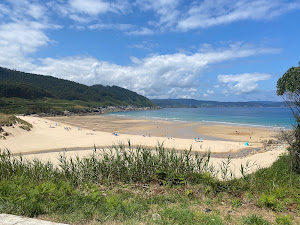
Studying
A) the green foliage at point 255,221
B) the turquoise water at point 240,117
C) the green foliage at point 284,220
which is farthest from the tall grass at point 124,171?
the turquoise water at point 240,117

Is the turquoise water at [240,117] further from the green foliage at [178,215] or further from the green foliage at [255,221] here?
the green foliage at [178,215]

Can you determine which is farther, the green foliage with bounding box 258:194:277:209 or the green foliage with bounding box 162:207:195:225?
the green foliage with bounding box 258:194:277:209

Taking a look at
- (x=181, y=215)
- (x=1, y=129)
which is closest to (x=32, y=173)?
(x=181, y=215)

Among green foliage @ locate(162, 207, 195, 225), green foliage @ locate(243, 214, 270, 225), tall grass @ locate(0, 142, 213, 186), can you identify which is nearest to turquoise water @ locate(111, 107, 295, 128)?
tall grass @ locate(0, 142, 213, 186)

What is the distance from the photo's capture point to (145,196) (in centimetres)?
543

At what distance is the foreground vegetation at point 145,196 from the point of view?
4.04 meters

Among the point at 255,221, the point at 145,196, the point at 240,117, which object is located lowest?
the point at 240,117

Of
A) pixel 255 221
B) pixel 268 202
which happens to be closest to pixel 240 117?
pixel 268 202

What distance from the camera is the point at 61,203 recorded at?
445 centimetres

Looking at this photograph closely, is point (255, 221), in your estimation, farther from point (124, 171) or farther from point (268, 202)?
point (124, 171)

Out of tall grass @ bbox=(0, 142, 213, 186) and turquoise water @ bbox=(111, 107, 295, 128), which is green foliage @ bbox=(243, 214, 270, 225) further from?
turquoise water @ bbox=(111, 107, 295, 128)

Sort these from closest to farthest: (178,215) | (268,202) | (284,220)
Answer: (284,220) → (178,215) → (268,202)

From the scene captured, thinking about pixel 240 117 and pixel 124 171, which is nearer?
pixel 124 171

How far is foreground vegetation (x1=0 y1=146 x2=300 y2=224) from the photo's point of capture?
404cm
